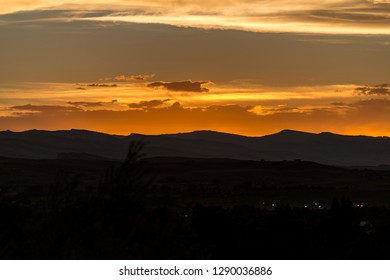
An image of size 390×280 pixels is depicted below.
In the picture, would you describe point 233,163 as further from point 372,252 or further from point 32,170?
point 372,252

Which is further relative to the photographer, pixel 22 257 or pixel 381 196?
pixel 381 196

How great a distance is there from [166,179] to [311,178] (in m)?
20.1

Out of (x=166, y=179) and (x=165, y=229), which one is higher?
(x=166, y=179)

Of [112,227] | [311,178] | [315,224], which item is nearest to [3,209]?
[315,224]

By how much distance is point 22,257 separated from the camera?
2586 cm

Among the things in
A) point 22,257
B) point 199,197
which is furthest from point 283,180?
point 22,257

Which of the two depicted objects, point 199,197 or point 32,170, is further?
point 32,170

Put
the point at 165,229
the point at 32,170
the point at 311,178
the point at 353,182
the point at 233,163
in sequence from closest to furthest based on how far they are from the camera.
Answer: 1. the point at 165,229
2. the point at 353,182
3. the point at 311,178
4. the point at 32,170
5. the point at 233,163

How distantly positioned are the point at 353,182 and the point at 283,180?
9.40 m
